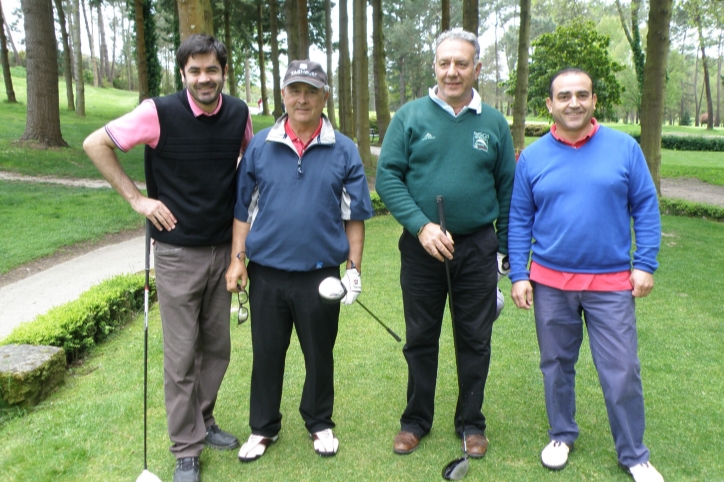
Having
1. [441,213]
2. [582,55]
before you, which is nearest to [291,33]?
[441,213]

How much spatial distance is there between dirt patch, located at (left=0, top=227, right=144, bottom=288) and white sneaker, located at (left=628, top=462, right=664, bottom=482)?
6.39 metres

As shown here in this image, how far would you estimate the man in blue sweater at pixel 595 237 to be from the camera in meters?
3.04

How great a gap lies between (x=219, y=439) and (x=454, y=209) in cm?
181

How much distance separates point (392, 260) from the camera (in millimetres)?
8484

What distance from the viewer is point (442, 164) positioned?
10.4 ft

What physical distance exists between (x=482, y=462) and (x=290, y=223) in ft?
5.19

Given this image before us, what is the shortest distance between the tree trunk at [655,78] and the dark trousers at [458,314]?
9110mm

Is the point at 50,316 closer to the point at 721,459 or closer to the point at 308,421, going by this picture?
the point at 308,421

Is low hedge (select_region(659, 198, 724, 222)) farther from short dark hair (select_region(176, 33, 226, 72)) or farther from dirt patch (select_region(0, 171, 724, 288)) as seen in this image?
short dark hair (select_region(176, 33, 226, 72))

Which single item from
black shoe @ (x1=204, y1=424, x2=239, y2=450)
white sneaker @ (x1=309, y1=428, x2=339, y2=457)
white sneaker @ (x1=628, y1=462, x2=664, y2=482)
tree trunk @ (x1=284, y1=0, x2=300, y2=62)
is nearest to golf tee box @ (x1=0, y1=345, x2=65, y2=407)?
black shoe @ (x1=204, y1=424, x2=239, y2=450)

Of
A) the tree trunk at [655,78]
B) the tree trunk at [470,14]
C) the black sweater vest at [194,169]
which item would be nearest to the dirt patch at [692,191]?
the tree trunk at [655,78]

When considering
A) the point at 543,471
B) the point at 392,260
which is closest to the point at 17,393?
the point at 543,471

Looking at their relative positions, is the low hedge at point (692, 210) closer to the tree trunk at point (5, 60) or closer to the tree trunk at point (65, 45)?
the tree trunk at point (65, 45)

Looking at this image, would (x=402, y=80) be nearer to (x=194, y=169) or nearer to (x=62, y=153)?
(x=62, y=153)
